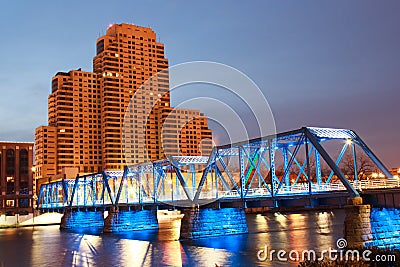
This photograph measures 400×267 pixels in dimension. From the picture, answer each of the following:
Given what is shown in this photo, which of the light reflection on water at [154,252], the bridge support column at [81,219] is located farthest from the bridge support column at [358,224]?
the bridge support column at [81,219]

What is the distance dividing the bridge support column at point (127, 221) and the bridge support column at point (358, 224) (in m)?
52.6

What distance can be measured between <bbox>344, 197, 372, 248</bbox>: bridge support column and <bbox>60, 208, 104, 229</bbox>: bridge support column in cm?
7815

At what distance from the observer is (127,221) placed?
87.4 m

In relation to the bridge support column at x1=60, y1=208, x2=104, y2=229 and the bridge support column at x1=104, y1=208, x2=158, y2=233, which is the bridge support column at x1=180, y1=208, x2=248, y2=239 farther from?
the bridge support column at x1=60, y1=208, x2=104, y2=229

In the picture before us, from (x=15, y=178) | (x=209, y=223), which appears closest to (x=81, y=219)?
(x=209, y=223)

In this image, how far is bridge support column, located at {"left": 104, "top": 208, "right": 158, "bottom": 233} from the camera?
86.1 m

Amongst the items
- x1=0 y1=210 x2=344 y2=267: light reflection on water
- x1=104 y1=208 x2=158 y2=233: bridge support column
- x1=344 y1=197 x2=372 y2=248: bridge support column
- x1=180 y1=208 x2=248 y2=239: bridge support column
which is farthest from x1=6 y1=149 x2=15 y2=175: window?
x1=344 y1=197 x2=372 y2=248: bridge support column

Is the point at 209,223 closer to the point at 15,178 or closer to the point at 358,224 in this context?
the point at 358,224

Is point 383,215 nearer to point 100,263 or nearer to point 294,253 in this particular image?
point 294,253

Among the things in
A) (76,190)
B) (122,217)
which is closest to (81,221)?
(76,190)

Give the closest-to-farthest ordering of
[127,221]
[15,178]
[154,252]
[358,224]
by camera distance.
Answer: [358,224] < [154,252] < [127,221] < [15,178]

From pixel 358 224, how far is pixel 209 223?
27491 millimetres

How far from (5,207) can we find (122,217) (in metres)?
82.9

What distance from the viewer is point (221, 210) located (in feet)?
219
